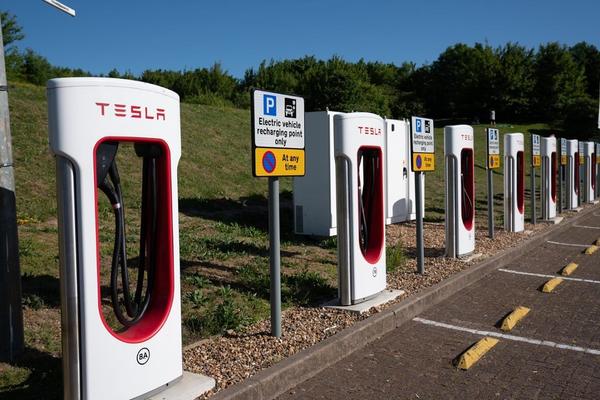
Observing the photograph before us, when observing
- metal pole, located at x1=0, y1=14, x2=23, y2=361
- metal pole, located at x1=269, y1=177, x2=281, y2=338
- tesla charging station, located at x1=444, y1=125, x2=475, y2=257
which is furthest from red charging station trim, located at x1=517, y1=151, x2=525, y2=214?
metal pole, located at x1=0, y1=14, x2=23, y2=361

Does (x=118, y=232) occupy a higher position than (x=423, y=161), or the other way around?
(x=423, y=161)

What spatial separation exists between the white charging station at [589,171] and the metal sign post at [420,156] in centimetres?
1188

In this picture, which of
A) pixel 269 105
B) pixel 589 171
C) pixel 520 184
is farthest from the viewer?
pixel 589 171

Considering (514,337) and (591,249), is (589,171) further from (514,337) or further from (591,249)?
(514,337)

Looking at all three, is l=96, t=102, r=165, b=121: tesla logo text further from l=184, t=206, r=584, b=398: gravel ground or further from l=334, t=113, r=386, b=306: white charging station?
→ l=334, t=113, r=386, b=306: white charging station

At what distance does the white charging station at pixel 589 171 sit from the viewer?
17781 mm

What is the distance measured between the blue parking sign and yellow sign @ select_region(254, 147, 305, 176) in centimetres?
31

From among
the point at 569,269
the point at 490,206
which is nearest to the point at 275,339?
the point at 569,269

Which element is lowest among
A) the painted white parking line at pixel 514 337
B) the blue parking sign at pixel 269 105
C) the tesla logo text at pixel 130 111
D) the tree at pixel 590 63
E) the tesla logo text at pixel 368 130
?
the painted white parking line at pixel 514 337

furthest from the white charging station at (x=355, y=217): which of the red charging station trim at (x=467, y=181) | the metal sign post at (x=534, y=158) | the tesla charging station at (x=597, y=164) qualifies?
the tesla charging station at (x=597, y=164)

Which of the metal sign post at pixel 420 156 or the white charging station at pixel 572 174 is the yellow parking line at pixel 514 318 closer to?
the metal sign post at pixel 420 156

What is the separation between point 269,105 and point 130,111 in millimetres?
1549

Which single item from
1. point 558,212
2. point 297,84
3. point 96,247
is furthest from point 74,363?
point 297,84

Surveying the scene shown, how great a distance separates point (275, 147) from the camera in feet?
16.1
